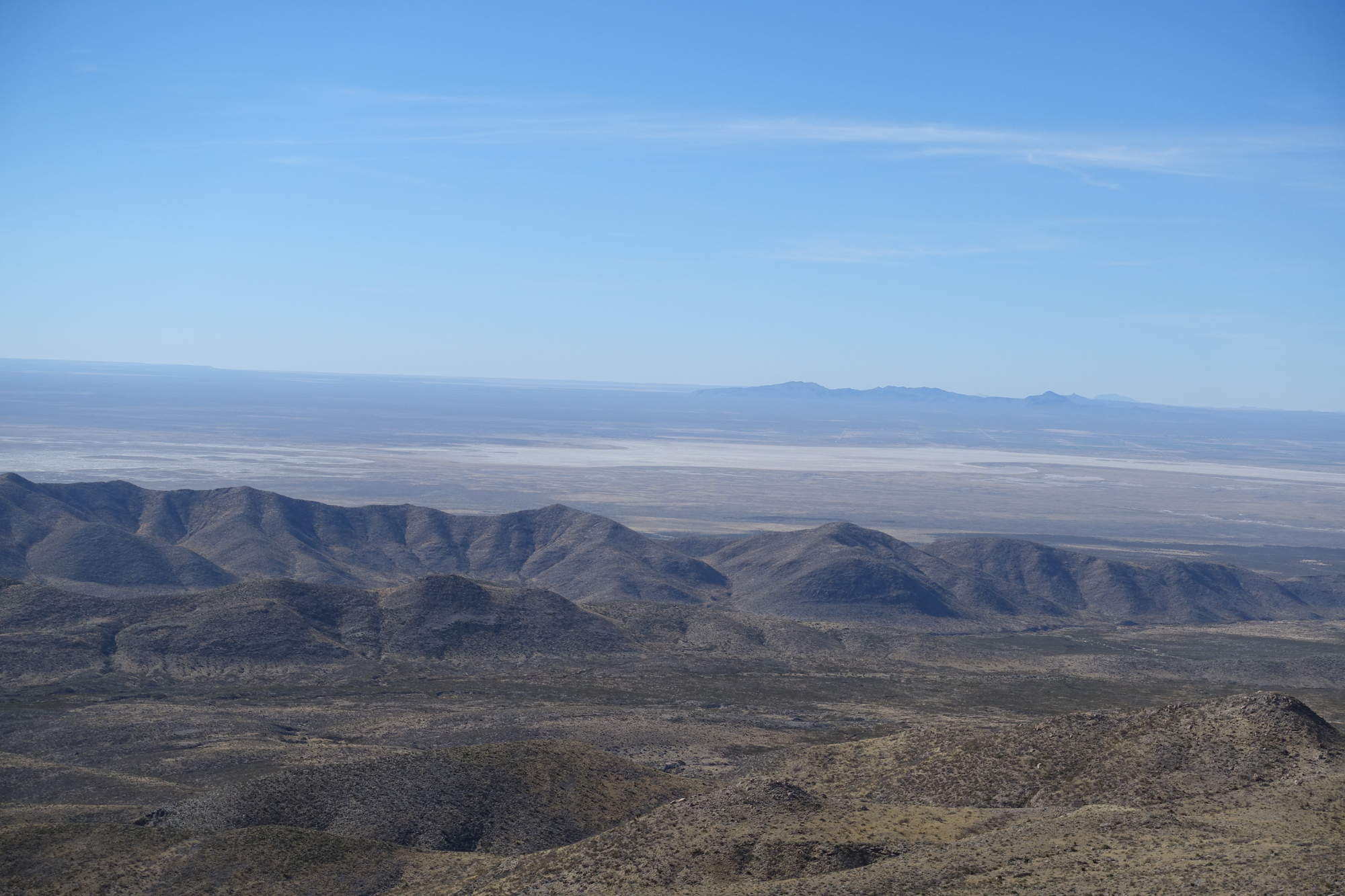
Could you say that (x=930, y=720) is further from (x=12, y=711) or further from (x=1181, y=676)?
(x=12, y=711)

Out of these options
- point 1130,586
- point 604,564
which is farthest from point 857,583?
point 1130,586

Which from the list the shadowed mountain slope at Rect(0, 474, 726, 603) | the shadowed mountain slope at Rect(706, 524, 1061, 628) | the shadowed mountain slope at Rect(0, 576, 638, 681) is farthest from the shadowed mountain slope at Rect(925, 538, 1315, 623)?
the shadowed mountain slope at Rect(0, 576, 638, 681)

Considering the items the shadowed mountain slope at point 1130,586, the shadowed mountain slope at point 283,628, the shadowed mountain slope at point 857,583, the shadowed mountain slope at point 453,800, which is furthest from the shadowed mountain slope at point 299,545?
the shadowed mountain slope at point 453,800

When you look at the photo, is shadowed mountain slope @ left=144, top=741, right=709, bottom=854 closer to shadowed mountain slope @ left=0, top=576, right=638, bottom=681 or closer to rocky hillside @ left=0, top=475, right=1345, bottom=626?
shadowed mountain slope @ left=0, top=576, right=638, bottom=681

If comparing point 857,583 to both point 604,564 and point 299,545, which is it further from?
point 299,545

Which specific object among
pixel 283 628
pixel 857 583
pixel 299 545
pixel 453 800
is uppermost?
pixel 453 800
